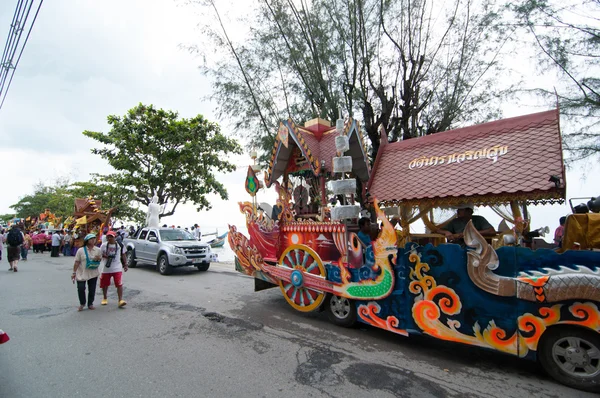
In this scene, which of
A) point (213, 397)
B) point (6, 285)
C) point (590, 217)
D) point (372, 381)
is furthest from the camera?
point (6, 285)

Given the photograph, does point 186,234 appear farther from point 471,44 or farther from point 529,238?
point 471,44

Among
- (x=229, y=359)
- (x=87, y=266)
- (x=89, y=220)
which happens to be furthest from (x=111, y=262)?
(x=89, y=220)

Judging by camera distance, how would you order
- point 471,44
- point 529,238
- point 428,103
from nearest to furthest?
point 529,238, point 471,44, point 428,103

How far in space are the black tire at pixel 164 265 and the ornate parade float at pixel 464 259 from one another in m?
6.14

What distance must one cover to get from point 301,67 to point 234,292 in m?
7.94

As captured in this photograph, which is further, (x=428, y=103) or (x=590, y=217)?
(x=428, y=103)

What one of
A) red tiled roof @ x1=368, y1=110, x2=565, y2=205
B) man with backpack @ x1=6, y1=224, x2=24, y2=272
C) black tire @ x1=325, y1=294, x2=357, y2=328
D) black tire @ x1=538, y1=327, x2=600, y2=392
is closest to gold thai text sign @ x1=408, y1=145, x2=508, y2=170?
red tiled roof @ x1=368, y1=110, x2=565, y2=205

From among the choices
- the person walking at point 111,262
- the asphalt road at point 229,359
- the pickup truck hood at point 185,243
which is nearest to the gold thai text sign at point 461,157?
the asphalt road at point 229,359

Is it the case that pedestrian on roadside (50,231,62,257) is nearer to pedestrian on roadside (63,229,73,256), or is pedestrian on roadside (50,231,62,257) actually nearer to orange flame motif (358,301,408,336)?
pedestrian on roadside (63,229,73,256)

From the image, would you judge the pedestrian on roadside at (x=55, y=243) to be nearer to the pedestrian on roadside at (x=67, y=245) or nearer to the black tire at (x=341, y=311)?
the pedestrian on roadside at (x=67, y=245)

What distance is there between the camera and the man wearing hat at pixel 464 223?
4832 millimetres

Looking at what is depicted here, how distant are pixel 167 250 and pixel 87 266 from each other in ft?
15.3

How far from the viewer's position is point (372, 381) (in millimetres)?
3377

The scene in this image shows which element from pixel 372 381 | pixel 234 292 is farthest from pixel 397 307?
pixel 234 292
